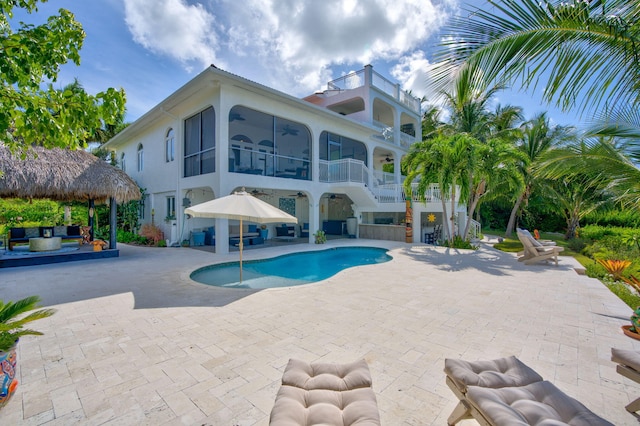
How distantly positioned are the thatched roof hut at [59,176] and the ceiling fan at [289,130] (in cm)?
781

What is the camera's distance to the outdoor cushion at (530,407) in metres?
1.84

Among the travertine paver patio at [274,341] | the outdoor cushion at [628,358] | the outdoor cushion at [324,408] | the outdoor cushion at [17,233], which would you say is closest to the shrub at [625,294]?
the travertine paver patio at [274,341]

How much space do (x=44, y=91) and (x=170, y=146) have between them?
13917 mm

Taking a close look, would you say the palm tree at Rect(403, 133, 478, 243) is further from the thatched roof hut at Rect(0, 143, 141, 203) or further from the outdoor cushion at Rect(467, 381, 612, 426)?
the thatched roof hut at Rect(0, 143, 141, 203)

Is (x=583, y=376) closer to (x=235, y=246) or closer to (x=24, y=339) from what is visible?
(x=24, y=339)

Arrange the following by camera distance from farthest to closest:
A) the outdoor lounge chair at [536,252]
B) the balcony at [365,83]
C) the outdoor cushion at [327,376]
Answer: the balcony at [365,83]
the outdoor lounge chair at [536,252]
the outdoor cushion at [327,376]

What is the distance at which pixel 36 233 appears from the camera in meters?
11.7

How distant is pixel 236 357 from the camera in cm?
363

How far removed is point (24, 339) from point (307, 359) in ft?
13.3

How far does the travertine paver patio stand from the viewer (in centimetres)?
276

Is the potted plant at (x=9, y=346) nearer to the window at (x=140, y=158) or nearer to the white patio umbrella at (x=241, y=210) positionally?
the white patio umbrella at (x=241, y=210)

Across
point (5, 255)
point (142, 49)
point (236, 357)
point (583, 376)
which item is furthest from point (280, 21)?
point (5, 255)

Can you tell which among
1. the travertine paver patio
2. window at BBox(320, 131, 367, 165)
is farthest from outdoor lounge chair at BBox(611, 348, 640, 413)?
window at BBox(320, 131, 367, 165)

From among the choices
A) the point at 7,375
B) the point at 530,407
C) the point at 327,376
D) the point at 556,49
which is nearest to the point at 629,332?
the point at 530,407
